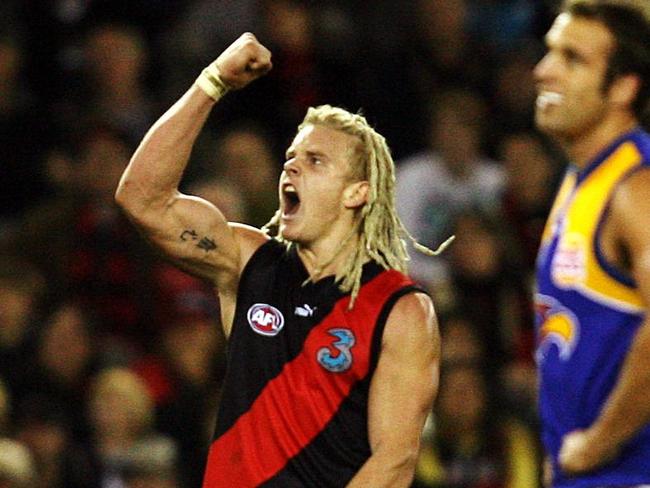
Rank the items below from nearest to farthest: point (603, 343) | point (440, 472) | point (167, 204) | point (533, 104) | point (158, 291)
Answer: point (603, 343) < point (167, 204) < point (440, 472) < point (158, 291) < point (533, 104)

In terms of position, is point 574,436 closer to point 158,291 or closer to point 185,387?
point 185,387

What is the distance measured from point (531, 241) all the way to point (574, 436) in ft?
15.0

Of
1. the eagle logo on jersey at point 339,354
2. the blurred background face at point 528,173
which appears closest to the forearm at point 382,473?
the eagle logo on jersey at point 339,354

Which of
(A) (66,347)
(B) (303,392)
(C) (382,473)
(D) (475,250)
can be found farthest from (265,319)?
(D) (475,250)

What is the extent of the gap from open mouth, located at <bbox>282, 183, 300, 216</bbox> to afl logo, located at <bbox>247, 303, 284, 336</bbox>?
0.29 m

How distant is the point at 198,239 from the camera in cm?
529

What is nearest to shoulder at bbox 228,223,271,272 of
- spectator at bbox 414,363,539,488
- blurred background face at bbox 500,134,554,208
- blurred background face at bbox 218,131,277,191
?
spectator at bbox 414,363,539,488

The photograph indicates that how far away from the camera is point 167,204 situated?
5.28 m

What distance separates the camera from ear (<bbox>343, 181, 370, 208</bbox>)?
5.34 metres

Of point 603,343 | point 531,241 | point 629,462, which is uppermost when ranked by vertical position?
point 603,343

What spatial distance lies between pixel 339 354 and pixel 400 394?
216 millimetres

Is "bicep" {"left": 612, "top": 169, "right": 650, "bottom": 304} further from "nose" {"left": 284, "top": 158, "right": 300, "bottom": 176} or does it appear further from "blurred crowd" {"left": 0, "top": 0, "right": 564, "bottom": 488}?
"blurred crowd" {"left": 0, "top": 0, "right": 564, "bottom": 488}

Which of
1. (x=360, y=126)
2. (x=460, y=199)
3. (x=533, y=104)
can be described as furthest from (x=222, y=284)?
(x=533, y=104)

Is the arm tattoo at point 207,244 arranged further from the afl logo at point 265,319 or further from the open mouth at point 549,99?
the open mouth at point 549,99
